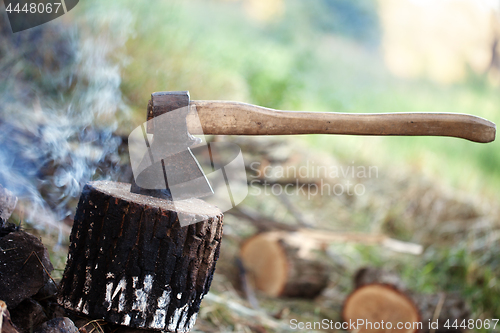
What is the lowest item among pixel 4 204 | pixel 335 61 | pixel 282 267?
A: pixel 282 267

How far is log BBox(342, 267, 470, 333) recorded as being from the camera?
251 cm

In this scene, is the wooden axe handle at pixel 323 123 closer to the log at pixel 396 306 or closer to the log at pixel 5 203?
the log at pixel 5 203

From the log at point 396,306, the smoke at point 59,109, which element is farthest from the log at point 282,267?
the smoke at point 59,109

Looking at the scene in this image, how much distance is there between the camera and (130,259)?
1.17m

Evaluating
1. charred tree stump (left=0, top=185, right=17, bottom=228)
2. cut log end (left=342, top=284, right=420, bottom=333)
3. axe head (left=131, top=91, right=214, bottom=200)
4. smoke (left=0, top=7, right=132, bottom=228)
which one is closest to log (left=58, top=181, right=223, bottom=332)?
axe head (left=131, top=91, right=214, bottom=200)

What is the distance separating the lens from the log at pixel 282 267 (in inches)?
118

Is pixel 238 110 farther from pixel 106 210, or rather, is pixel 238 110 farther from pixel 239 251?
pixel 239 251

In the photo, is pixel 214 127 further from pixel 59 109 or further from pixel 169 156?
pixel 59 109

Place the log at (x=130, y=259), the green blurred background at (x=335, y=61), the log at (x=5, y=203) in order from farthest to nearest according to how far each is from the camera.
A: the green blurred background at (x=335, y=61), the log at (x=5, y=203), the log at (x=130, y=259)

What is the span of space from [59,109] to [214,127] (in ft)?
5.98

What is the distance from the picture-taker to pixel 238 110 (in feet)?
4.48

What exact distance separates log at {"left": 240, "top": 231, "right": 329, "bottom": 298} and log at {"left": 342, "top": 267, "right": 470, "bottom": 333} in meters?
0.38

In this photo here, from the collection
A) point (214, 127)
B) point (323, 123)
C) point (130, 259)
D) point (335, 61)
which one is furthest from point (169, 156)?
point (335, 61)

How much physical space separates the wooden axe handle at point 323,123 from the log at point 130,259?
0.37 meters
